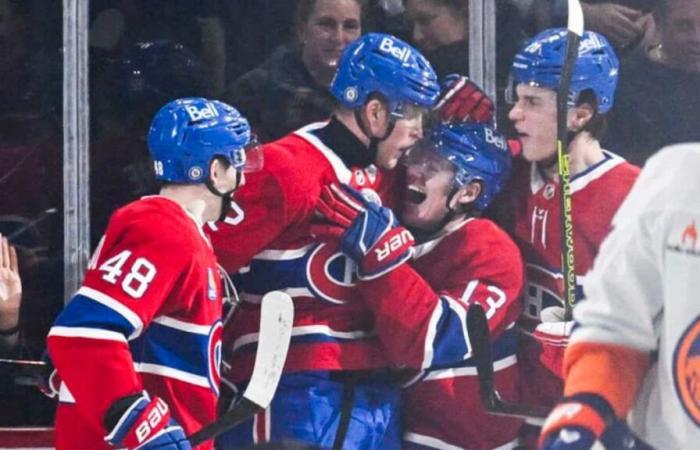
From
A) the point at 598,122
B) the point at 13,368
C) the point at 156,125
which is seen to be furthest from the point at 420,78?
the point at 13,368

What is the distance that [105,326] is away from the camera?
8.21 feet

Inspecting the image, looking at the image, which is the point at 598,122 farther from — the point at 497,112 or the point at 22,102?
the point at 22,102

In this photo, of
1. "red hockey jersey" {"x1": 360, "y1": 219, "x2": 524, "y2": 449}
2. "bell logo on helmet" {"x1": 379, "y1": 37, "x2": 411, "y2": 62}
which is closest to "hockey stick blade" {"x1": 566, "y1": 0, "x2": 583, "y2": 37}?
"bell logo on helmet" {"x1": 379, "y1": 37, "x2": 411, "y2": 62}

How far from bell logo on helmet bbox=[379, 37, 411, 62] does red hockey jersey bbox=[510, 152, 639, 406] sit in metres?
0.35

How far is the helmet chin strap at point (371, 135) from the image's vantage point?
8.75ft

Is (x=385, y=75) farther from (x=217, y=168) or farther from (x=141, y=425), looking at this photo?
(x=141, y=425)

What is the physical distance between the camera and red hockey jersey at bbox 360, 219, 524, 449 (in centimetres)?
267

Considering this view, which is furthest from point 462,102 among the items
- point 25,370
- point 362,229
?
point 25,370

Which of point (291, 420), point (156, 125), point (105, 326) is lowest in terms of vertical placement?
point (291, 420)

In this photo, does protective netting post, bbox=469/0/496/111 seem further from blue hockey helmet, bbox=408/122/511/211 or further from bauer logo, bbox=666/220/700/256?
bauer logo, bbox=666/220/700/256

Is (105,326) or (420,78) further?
(420,78)

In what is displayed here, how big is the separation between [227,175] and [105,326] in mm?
408

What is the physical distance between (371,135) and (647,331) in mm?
770

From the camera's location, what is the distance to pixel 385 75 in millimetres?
2662
